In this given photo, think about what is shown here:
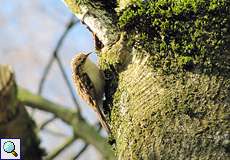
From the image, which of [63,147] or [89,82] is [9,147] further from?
[63,147]

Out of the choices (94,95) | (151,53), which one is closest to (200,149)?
(151,53)

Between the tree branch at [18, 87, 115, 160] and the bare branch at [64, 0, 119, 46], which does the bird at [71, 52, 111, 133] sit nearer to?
the bare branch at [64, 0, 119, 46]

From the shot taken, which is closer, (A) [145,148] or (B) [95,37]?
(A) [145,148]

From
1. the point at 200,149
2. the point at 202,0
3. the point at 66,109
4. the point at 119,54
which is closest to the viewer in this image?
the point at 200,149

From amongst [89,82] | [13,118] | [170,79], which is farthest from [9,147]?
[170,79]

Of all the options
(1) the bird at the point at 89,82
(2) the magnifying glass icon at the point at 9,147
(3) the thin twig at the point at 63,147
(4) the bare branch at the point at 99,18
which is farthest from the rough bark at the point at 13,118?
(4) the bare branch at the point at 99,18

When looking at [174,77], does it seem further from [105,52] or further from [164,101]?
[105,52]
